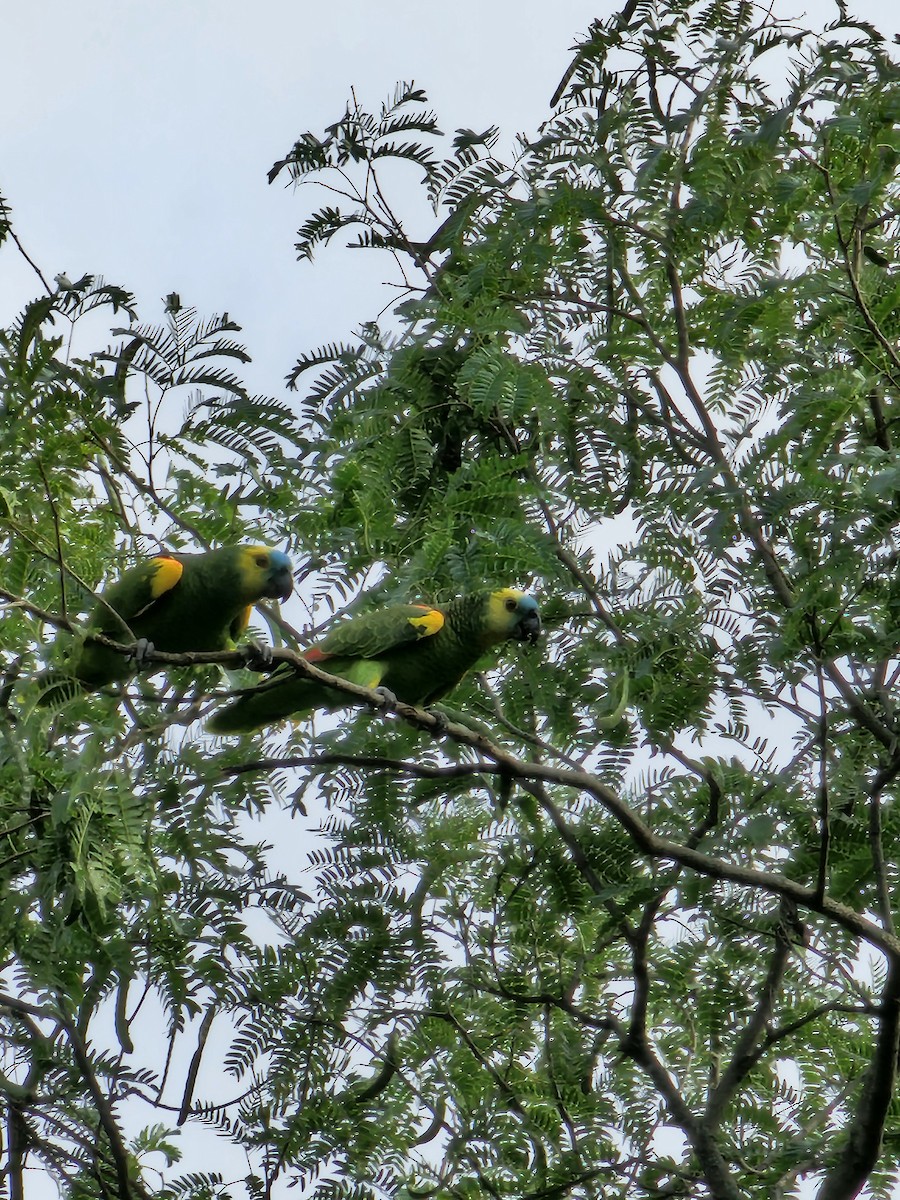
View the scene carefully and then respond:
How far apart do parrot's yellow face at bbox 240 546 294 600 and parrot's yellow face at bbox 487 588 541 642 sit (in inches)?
28.5

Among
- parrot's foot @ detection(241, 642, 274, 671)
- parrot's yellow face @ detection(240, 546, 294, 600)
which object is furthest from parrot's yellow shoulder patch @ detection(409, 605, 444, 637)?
parrot's foot @ detection(241, 642, 274, 671)

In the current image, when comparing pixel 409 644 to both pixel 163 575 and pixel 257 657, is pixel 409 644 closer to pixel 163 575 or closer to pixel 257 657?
pixel 163 575

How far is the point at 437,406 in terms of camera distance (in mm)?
4309

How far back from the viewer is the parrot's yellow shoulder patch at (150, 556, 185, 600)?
428cm

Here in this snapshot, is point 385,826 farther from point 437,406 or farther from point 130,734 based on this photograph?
point 437,406

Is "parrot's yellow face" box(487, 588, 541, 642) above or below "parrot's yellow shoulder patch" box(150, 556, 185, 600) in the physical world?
above

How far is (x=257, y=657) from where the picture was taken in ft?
10.5

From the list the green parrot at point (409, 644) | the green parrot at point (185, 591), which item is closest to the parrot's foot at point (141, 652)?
the green parrot at point (185, 591)

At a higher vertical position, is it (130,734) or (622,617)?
(622,617)

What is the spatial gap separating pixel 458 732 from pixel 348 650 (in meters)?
1.14

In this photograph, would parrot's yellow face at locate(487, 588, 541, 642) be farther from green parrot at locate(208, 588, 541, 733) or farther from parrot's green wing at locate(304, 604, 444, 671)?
parrot's green wing at locate(304, 604, 444, 671)

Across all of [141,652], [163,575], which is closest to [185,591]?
[163,575]

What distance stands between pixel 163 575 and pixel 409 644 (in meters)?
0.97

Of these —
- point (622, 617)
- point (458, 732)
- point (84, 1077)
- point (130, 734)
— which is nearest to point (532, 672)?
point (622, 617)
